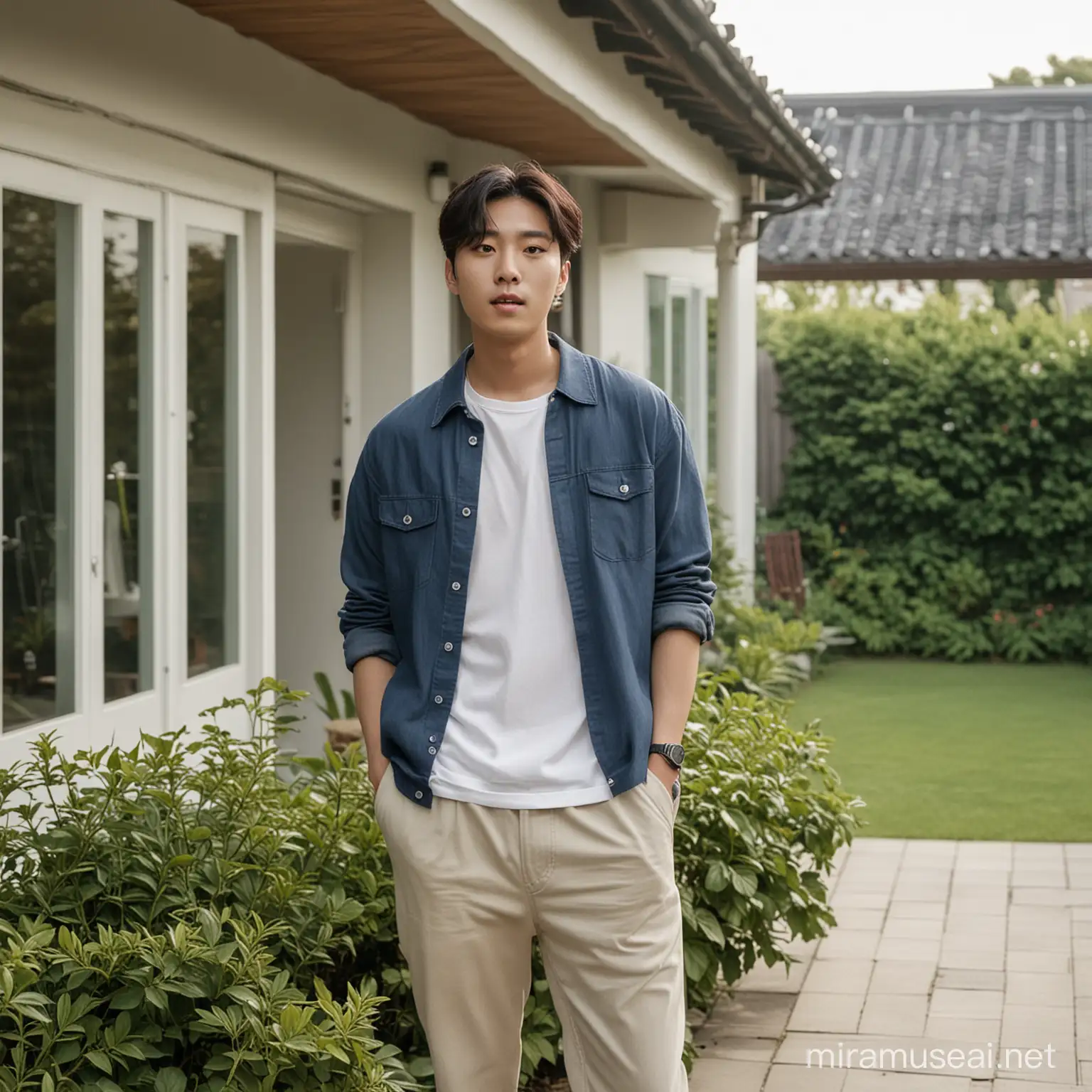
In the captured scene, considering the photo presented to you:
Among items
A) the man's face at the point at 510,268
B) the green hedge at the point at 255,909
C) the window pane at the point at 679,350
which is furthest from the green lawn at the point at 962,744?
the man's face at the point at 510,268

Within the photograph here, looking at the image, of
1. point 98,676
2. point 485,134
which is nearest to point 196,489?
point 98,676

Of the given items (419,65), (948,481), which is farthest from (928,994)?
(948,481)

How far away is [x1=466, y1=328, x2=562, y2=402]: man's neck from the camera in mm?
2752

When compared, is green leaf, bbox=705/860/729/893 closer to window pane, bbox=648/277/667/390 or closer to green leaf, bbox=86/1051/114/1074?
green leaf, bbox=86/1051/114/1074

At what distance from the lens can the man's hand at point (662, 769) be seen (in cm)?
270

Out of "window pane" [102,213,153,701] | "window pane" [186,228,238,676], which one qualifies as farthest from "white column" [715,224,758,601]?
"window pane" [102,213,153,701]

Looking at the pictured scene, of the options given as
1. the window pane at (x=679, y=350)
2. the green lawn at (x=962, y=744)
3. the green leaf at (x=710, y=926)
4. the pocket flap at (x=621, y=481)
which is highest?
the window pane at (x=679, y=350)

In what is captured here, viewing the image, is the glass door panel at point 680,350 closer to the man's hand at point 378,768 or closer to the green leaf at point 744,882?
the green leaf at point 744,882

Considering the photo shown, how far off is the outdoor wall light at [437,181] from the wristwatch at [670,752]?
17.0 ft

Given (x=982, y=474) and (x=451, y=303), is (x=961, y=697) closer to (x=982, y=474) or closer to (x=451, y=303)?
(x=982, y=474)

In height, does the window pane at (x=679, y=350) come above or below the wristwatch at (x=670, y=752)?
above

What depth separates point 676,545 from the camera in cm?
278

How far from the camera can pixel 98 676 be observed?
5109 mm

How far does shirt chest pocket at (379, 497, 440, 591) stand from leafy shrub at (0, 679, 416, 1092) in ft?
2.44
